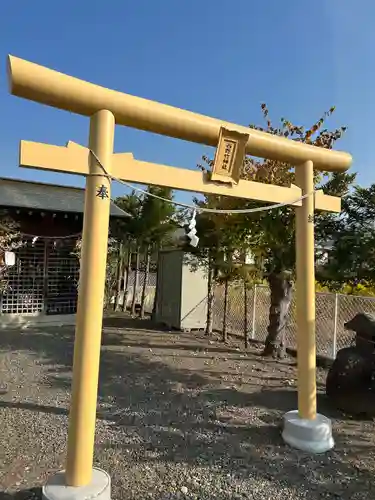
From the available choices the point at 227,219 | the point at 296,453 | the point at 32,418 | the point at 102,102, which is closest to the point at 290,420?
the point at 296,453

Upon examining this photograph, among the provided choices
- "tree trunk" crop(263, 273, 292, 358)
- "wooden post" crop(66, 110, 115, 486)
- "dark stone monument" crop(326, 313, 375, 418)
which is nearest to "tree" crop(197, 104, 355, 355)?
"tree trunk" crop(263, 273, 292, 358)

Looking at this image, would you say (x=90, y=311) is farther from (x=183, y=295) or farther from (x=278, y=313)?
(x=183, y=295)

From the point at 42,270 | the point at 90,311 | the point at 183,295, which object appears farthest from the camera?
the point at 42,270

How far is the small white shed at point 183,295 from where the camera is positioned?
10172 millimetres

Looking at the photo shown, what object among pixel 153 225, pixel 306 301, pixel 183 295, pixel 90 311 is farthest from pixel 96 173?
pixel 153 225

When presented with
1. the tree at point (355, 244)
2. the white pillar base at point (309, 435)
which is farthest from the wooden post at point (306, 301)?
the tree at point (355, 244)

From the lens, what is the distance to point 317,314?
24.6ft

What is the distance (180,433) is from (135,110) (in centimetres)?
309

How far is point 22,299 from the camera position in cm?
1032

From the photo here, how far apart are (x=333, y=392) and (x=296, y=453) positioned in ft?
5.51

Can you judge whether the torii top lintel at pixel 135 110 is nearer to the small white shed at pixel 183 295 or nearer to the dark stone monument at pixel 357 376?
the dark stone monument at pixel 357 376

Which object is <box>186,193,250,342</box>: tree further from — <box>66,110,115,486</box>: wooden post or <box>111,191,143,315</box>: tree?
<box>66,110,115,486</box>: wooden post

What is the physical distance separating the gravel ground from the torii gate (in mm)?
374

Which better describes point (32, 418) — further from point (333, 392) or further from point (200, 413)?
point (333, 392)
